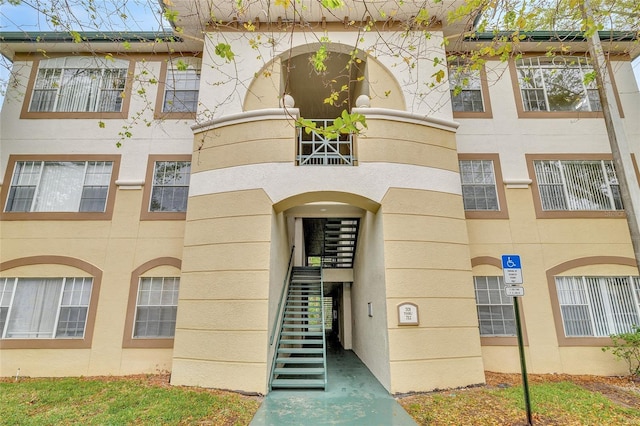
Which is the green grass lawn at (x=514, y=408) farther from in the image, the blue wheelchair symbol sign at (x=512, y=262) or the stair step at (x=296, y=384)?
the blue wheelchair symbol sign at (x=512, y=262)

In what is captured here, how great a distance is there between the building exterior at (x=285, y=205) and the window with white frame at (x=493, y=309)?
0.05m

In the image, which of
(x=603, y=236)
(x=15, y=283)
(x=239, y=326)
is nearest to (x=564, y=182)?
(x=603, y=236)

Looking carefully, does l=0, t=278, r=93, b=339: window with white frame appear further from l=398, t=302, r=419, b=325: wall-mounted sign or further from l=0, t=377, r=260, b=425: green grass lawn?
l=398, t=302, r=419, b=325: wall-mounted sign

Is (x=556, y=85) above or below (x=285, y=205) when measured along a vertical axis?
above

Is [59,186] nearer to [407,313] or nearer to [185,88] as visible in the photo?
[185,88]

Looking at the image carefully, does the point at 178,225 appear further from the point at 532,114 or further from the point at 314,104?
the point at 532,114

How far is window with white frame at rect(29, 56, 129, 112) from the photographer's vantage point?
9.09 meters

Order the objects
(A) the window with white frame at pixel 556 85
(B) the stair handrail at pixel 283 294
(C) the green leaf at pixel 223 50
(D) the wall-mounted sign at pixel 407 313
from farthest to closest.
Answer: (A) the window with white frame at pixel 556 85, (B) the stair handrail at pixel 283 294, (D) the wall-mounted sign at pixel 407 313, (C) the green leaf at pixel 223 50

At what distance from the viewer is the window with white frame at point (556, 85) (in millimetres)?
9031

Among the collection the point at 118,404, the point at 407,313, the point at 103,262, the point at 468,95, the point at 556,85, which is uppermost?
the point at 556,85

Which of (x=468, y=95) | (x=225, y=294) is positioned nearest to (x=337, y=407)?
(x=225, y=294)

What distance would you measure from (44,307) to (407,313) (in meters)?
8.50

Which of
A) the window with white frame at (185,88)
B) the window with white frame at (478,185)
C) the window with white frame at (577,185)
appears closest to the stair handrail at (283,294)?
the window with white frame at (478,185)

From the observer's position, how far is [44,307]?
Answer: 25.4ft
